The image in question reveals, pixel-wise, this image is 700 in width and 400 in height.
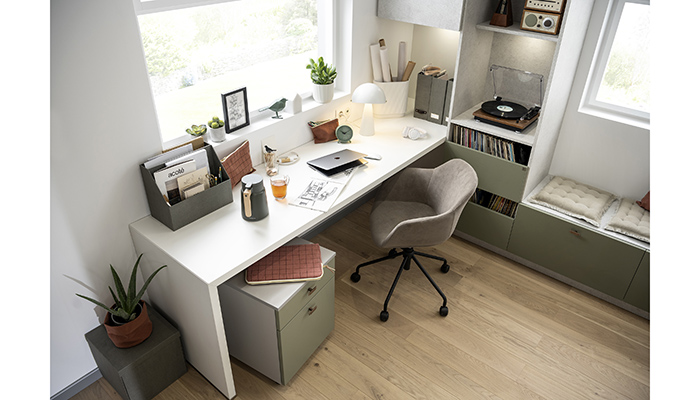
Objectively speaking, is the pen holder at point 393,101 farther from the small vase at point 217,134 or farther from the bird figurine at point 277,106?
the small vase at point 217,134

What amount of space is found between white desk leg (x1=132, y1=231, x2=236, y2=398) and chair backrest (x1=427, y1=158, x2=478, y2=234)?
1.25 metres

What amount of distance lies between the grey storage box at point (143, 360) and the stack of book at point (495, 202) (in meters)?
2.07

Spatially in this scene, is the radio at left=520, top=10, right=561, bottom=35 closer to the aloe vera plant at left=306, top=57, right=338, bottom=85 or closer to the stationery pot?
the aloe vera plant at left=306, top=57, right=338, bottom=85

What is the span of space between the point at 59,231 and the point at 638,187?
314 centimetres

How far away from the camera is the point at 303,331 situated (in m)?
2.22

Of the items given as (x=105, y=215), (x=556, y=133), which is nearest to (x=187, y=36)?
(x=105, y=215)

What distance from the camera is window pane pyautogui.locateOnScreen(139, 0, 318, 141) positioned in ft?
7.11

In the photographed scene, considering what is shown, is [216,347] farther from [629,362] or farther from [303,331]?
[629,362]

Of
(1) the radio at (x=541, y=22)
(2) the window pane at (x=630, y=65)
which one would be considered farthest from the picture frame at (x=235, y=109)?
(2) the window pane at (x=630, y=65)

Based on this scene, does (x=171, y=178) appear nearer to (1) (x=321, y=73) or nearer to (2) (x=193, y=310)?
(2) (x=193, y=310)

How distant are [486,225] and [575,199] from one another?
22.6 inches

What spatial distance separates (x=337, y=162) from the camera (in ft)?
8.54

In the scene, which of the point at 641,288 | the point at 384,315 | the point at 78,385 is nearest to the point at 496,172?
the point at 641,288

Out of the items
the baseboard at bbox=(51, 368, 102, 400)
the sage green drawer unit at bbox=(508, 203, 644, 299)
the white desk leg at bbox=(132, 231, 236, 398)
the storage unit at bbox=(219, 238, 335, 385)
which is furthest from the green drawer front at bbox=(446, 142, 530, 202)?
the baseboard at bbox=(51, 368, 102, 400)
